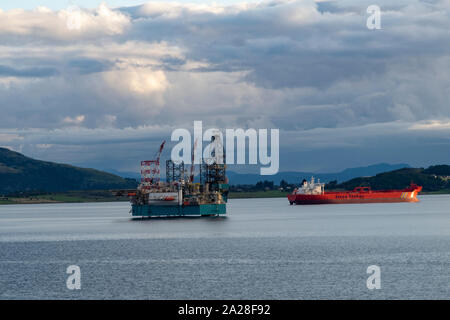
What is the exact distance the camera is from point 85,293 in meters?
70.4

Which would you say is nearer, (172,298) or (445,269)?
(172,298)

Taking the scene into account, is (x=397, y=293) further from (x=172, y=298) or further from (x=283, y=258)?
(x=283, y=258)

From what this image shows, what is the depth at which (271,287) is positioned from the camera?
72.3m

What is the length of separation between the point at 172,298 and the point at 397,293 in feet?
78.8

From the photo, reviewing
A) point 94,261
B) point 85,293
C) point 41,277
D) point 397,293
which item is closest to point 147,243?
point 94,261

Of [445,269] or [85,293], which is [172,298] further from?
[445,269]

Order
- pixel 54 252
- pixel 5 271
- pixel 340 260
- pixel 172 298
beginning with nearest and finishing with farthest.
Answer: pixel 172 298
pixel 5 271
pixel 340 260
pixel 54 252

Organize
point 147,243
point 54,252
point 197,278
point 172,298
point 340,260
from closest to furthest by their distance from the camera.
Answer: point 172,298 < point 197,278 < point 340,260 < point 54,252 < point 147,243

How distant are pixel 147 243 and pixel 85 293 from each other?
5942cm

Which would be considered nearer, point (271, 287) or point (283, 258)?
point (271, 287)
